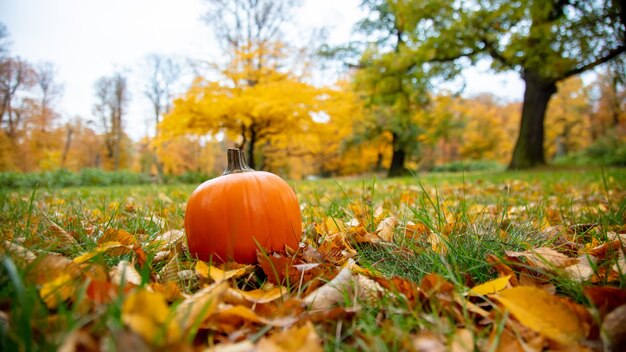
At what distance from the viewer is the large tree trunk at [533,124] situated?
10.5 m

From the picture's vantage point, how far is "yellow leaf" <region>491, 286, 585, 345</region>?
62 cm

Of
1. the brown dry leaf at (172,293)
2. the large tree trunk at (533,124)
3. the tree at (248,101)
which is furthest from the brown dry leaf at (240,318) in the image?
the large tree trunk at (533,124)

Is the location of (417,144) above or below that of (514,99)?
below

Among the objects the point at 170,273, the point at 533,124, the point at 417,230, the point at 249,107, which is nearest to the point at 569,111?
the point at 533,124

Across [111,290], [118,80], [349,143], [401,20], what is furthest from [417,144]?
[118,80]

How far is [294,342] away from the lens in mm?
545

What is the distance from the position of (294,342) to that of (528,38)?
9766mm

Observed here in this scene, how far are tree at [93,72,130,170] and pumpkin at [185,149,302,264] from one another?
Result: 25.5m

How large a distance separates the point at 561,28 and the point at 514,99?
107 feet

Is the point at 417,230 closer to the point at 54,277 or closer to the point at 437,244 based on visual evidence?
the point at 437,244

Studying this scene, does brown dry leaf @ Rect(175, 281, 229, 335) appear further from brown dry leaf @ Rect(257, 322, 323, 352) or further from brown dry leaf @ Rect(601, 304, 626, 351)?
brown dry leaf @ Rect(601, 304, 626, 351)

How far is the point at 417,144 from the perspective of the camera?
16438mm

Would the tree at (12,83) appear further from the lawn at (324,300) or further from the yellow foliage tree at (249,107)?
the lawn at (324,300)

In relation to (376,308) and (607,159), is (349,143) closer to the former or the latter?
(607,159)
